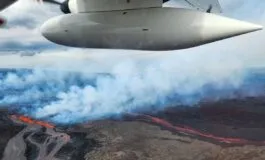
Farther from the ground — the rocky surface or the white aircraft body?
the white aircraft body

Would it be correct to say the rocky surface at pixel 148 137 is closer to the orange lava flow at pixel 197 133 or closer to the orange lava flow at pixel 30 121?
the orange lava flow at pixel 197 133

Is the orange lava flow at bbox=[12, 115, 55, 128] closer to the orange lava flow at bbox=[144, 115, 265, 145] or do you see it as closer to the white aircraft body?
the orange lava flow at bbox=[144, 115, 265, 145]

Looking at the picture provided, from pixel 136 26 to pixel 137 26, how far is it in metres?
0.05

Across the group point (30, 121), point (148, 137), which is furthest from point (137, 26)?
point (30, 121)

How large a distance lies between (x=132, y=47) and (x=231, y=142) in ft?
441

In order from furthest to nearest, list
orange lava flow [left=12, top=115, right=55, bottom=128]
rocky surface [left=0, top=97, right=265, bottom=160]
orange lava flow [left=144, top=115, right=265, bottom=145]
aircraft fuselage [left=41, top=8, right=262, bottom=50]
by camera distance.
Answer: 1. orange lava flow [left=12, top=115, right=55, bottom=128]
2. orange lava flow [left=144, top=115, right=265, bottom=145]
3. rocky surface [left=0, top=97, right=265, bottom=160]
4. aircraft fuselage [left=41, top=8, right=262, bottom=50]

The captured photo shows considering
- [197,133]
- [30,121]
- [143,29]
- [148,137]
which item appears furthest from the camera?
[30,121]

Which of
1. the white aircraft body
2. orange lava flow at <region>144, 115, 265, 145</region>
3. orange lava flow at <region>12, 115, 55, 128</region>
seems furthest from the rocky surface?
the white aircraft body

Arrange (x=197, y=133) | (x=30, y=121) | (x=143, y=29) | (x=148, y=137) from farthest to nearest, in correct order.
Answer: (x=30, y=121)
(x=197, y=133)
(x=148, y=137)
(x=143, y=29)

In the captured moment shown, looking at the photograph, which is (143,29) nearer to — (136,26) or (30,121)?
(136,26)

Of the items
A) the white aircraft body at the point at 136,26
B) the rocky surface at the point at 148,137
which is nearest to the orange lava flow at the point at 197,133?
the rocky surface at the point at 148,137

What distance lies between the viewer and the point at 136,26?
18.6 meters

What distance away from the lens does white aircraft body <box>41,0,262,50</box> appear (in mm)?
17625

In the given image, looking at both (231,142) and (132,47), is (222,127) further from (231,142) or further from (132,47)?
(132,47)
